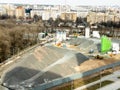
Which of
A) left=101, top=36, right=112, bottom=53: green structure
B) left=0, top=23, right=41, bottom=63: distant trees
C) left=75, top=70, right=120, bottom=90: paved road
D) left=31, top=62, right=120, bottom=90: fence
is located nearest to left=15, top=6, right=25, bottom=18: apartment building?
left=0, top=23, right=41, bottom=63: distant trees

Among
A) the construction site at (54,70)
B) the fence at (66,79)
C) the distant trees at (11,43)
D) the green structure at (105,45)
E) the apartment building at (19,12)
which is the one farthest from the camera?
the apartment building at (19,12)

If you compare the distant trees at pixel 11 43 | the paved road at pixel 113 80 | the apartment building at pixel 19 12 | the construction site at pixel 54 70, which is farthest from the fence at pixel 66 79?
the apartment building at pixel 19 12

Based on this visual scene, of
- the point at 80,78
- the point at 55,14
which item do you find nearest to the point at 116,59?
the point at 80,78

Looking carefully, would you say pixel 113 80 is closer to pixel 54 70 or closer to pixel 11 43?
pixel 54 70

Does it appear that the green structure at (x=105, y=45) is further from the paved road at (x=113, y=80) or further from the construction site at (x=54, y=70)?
the paved road at (x=113, y=80)

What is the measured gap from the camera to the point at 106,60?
1489 centimetres

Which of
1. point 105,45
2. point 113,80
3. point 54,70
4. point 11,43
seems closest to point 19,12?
point 11,43

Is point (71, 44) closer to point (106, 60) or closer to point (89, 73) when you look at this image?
point (106, 60)

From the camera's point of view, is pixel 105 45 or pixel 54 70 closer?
pixel 54 70

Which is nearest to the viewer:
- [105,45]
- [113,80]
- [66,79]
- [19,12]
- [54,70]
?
[66,79]

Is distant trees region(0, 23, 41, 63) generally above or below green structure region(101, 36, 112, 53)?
below

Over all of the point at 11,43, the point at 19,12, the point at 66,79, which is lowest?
the point at 19,12

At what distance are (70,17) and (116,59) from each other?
32.0 metres

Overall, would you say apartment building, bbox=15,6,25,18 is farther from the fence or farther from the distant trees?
the fence
